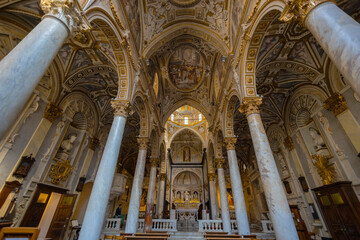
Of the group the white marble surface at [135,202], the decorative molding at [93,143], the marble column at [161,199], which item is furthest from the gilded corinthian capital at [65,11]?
the marble column at [161,199]

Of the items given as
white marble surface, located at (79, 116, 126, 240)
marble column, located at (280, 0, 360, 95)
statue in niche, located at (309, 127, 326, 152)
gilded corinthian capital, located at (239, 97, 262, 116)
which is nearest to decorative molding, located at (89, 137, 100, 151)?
white marble surface, located at (79, 116, 126, 240)

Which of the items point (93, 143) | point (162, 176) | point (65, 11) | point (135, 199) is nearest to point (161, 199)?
point (162, 176)

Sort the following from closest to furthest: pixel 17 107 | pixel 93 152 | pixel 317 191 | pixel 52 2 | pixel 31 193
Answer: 1. pixel 17 107
2. pixel 52 2
3. pixel 31 193
4. pixel 317 191
5. pixel 93 152

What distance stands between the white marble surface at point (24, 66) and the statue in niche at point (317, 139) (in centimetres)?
1160

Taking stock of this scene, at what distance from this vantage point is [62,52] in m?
7.46

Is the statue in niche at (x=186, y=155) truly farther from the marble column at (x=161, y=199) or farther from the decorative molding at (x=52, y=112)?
the decorative molding at (x=52, y=112)

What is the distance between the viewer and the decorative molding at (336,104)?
6.90 metres

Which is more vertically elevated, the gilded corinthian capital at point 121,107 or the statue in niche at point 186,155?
the statue in niche at point 186,155

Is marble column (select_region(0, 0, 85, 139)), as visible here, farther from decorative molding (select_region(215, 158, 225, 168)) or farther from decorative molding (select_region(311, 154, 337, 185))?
decorative molding (select_region(311, 154, 337, 185))

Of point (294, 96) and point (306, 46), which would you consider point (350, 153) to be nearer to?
point (294, 96)

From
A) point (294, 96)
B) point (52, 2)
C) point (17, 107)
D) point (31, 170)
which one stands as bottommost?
point (17, 107)

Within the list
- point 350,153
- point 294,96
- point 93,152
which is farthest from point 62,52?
point 350,153

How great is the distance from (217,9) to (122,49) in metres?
5.82

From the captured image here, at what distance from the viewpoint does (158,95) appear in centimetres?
1264
